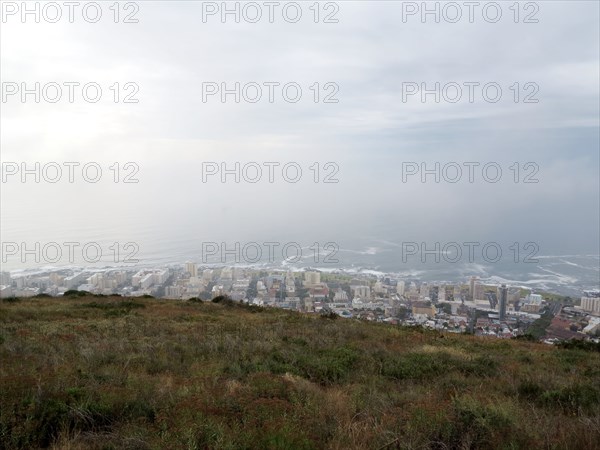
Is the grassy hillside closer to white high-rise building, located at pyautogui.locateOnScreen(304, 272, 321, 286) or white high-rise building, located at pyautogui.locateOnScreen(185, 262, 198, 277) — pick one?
white high-rise building, located at pyautogui.locateOnScreen(304, 272, 321, 286)

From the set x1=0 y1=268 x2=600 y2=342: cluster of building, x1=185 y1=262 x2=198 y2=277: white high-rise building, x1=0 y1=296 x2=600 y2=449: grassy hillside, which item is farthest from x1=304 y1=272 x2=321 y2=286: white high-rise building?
x1=0 y1=296 x2=600 y2=449: grassy hillside

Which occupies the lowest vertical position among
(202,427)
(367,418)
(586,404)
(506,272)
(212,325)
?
(506,272)

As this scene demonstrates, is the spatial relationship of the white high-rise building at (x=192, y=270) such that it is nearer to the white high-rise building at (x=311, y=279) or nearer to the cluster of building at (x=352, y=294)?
the cluster of building at (x=352, y=294)

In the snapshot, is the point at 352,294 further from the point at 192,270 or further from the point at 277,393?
the point at 277,393

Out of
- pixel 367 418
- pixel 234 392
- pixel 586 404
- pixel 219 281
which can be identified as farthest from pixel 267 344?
pixel 219 281

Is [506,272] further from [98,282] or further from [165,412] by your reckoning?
[165,412]
